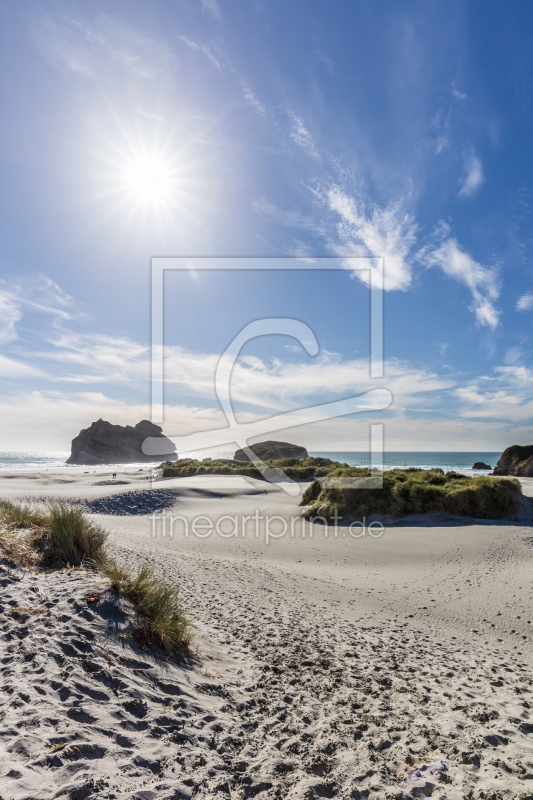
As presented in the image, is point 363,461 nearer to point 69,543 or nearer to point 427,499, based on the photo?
point 427,499

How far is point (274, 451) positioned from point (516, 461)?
3194 cm

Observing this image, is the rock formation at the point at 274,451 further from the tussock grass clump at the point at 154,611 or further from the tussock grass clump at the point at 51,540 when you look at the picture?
the tussock grass clump at the point at 154,611

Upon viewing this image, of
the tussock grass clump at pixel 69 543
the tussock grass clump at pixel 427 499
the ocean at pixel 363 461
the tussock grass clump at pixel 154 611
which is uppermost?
the tussock grass clump at pixel 69 543

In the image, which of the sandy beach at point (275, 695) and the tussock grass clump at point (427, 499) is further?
the tussock grass clump at point (427, 499)

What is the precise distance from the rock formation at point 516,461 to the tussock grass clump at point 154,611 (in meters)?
46.8

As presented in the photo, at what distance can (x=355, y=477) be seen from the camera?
54.3ft

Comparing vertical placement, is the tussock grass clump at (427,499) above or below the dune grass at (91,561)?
below

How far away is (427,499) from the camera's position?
15172 mm

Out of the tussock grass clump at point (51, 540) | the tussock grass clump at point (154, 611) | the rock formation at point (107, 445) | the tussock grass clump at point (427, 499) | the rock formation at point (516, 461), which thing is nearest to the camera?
the tussock grass clump at point (154, 611)

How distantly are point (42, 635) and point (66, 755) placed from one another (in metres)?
1.40

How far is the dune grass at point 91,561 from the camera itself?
4270mm

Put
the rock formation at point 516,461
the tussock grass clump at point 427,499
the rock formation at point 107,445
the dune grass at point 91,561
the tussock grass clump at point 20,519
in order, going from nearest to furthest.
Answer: the dune grass at point 91,561 < the tussock grass clump at point 20,519 < the tussock grass clump at point 427,499 < the rock formation at point 516,461 < the rock formation at point 107,445

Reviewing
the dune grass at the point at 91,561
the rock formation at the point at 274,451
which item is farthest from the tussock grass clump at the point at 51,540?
the rock formation at the point at 274,451

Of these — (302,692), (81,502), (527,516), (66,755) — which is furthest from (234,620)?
(81,502)
